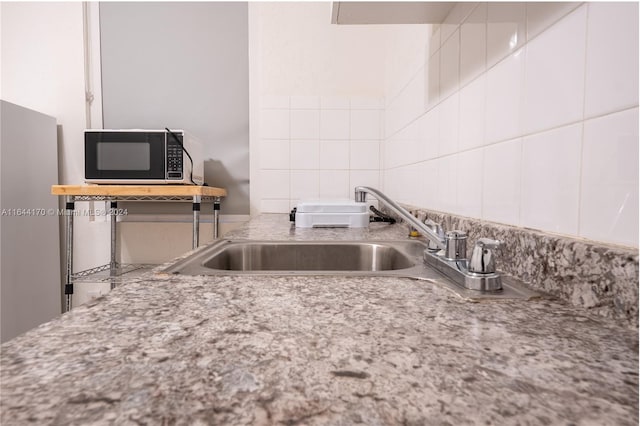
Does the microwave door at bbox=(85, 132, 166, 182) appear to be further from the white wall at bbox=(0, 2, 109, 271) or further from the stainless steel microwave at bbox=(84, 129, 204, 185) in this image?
the white wall at bbox=(0, 2, 109, 271)

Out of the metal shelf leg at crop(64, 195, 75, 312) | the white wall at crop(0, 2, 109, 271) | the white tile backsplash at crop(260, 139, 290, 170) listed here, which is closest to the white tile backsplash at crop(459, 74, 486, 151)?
the white tile backsplash at crop(260, 139, 290, 170)

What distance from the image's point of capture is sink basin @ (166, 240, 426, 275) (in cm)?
99

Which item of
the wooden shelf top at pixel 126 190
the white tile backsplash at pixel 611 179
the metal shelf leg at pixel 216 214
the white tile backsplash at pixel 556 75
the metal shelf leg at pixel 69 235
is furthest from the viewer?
the metal shelf leg at pixel 216 214

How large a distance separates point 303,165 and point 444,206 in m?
1.15

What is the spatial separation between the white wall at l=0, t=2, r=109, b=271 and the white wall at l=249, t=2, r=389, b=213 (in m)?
1.09

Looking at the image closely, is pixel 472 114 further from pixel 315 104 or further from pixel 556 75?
pixel 315 104

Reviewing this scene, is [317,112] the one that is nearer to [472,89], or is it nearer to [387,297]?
[472,89]

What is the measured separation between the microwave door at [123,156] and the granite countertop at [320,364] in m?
1.58

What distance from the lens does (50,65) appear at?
2.23m

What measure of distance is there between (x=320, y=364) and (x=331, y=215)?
114cm

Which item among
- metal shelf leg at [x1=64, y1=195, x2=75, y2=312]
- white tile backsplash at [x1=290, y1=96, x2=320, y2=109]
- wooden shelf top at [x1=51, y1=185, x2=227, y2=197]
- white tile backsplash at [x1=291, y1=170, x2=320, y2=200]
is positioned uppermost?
white tile backsplash at [x1=290, y1=96, x2=320, y2=109]

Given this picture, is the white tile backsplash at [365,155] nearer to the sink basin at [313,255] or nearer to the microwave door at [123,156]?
the microwave door at [123,156]

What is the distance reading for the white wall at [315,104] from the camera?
2.15 meters

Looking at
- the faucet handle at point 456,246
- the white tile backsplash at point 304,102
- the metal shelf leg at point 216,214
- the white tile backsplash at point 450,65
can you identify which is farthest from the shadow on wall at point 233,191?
the faucet handle at point 456,246
